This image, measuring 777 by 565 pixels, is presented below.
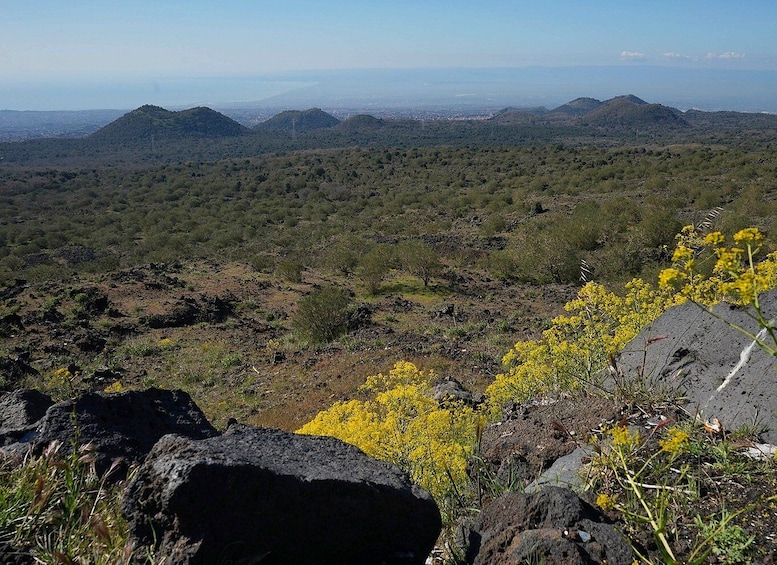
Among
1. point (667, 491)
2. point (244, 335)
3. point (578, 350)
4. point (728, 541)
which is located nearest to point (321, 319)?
point (244, 335)

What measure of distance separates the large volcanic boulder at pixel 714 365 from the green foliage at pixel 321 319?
11471 mm

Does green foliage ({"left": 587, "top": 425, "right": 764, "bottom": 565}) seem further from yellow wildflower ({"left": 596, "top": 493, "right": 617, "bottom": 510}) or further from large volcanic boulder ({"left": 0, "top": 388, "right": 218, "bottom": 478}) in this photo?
large volcanic boulder ({"left": 0, "top": 388, "right": 218, "bottom": 478})

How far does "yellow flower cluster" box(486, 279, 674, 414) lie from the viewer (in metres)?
4.91

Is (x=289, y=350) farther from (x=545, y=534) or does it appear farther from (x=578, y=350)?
(x=545, y=534)

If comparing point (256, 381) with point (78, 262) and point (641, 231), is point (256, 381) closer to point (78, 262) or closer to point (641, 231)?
point (641, 231)

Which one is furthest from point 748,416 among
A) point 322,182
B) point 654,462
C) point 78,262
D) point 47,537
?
point 322,182

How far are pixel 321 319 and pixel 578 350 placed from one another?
1126 cm

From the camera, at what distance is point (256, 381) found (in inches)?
472

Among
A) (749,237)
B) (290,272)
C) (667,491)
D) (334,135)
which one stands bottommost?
(290,272)

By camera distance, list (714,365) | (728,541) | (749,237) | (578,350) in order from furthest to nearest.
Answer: (578,350)
(714,365)
(728,541)
(749,237)

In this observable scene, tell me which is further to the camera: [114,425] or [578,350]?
[578,350]

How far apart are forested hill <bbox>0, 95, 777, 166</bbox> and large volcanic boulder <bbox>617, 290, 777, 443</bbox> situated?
11074cm

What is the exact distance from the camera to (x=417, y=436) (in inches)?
165

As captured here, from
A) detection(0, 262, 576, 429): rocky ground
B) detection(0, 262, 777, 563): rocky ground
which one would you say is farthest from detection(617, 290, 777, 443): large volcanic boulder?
detection(0, 262, 576, 429): rocky ground
